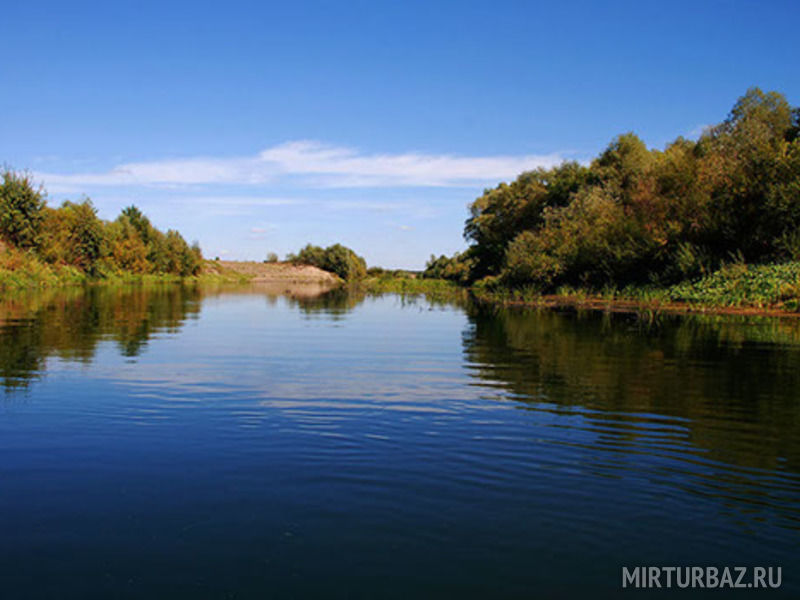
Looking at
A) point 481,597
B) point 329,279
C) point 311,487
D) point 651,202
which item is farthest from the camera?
point 329,279

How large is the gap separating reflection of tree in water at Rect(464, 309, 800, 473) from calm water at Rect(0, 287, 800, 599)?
9 centimetres

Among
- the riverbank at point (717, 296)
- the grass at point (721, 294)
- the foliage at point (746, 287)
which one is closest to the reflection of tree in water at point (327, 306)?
the riverbank at point (717, 296)

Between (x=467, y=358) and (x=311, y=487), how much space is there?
11.4m

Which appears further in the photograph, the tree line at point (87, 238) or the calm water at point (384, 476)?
the tree line at point (87, 238)

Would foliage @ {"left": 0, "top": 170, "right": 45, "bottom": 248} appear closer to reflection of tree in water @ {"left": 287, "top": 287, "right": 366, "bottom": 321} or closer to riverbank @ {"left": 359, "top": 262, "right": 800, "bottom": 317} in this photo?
reflection of tree in water @ {"left": 287, "top": 287, "right": 366, "bottom": 321}

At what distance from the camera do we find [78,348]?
17828mm

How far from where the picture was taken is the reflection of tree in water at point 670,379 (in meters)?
9.21

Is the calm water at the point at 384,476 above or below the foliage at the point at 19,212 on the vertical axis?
below

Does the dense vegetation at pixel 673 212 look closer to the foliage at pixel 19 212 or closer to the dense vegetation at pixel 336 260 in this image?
the foliage at pixel 19 212

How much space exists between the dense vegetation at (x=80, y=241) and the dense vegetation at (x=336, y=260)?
50128 millimetres

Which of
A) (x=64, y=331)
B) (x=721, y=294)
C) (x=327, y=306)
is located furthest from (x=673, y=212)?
(x=64, y=331)

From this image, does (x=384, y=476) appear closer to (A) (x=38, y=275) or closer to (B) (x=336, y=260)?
(A) (x=38, y=275)

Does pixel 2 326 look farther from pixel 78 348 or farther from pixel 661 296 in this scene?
pixel 661 296

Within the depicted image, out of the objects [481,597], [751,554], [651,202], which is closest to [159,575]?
[481,597]
